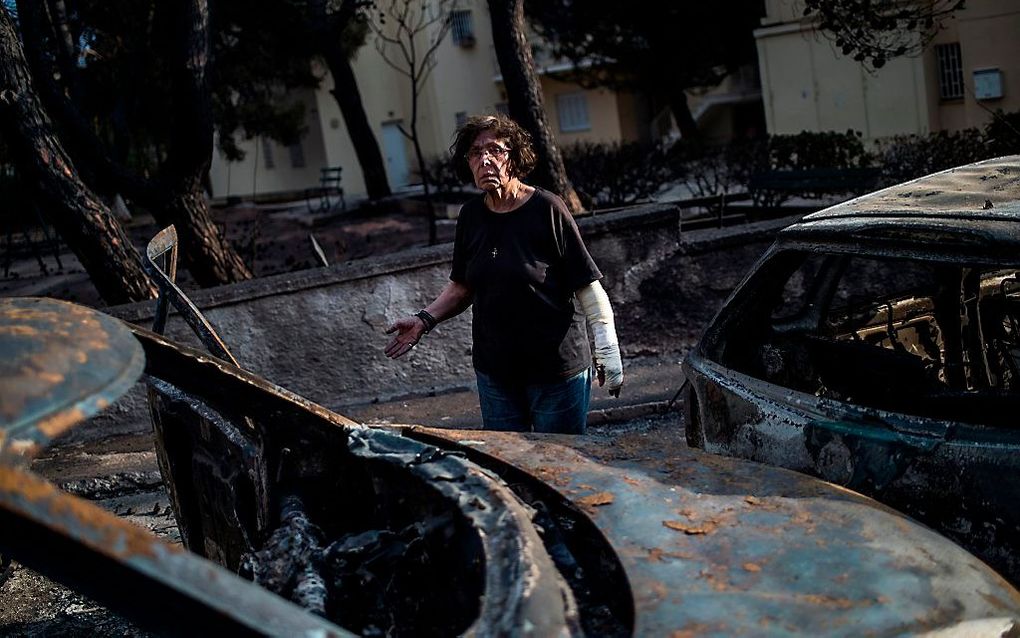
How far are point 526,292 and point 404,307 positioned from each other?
3.76 m

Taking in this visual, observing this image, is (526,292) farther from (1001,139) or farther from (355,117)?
(355,117)

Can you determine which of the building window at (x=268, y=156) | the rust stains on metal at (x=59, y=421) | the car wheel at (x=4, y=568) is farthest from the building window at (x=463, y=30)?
the rust stains on metal at (x=59, y=421)

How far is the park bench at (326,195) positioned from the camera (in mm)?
27812

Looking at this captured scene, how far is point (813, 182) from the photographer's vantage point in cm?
1134

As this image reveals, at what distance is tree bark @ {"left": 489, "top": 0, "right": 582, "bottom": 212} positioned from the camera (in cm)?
1057

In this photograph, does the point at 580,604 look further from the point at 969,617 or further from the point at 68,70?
A: the point at 68,70

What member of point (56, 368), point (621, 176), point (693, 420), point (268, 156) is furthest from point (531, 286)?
point (268, 156)

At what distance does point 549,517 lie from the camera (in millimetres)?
2822

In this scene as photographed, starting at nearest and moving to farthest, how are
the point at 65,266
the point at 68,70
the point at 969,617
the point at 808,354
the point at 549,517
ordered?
the point at 969,617 → the point at 549,517 → the point at 808,354 → the point at 68,70 → the point at 65,266

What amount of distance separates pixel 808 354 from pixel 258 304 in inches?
180

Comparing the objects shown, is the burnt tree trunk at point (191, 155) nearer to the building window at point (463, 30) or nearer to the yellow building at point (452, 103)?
the yellow building at point (452, 103)

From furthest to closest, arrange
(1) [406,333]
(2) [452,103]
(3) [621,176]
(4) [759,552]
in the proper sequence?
(2) [452,103]
(3) [621,176]
(1) [406,333]
(4) [759,552]

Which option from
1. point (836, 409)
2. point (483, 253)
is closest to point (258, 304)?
point (483, 253)

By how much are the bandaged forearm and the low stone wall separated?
144 inches
